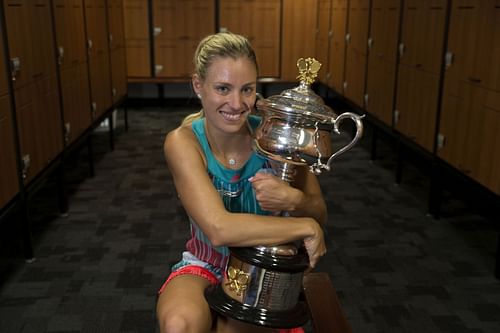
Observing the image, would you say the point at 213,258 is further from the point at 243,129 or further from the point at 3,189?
the point at 3,189

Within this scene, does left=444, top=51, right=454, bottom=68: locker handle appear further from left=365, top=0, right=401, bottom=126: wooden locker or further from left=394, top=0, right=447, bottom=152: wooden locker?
left=365, top=0, right=401, bottom=126: wooden locker

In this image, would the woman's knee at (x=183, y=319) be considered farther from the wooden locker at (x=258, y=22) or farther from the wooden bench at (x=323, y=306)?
the wooden locker at (x=258, y=22)

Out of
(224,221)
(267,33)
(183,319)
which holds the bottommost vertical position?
(183,319)

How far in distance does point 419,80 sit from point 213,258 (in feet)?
8.05

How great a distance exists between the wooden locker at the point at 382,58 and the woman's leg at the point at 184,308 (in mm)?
2935

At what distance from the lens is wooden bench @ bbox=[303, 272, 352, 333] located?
150 cm

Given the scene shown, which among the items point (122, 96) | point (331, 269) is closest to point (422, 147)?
point (331, 269)

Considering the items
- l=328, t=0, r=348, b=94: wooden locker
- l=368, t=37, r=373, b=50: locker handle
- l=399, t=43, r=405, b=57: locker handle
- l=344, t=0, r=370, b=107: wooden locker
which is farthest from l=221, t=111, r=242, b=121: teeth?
l=328, t=0, r=348, b=94: wooden locker

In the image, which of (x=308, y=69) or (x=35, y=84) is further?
(x=35, y=84)

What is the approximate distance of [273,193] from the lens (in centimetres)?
132

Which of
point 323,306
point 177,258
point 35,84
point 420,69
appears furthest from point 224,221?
point 420,69

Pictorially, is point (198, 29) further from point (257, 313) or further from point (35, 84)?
point (257, 313)

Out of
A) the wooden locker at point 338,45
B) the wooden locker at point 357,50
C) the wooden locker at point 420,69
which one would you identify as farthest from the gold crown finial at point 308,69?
the wooden locker at point 338,45

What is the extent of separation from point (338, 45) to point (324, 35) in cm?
64
